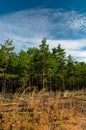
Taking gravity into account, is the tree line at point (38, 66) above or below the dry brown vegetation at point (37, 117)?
above

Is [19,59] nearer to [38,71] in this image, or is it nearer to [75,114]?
[38,71]

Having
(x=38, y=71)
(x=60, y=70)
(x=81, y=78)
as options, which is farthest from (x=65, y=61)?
(x=81, y=78)

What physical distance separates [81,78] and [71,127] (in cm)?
7921

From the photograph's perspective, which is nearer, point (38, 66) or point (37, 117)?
point (37, 117)

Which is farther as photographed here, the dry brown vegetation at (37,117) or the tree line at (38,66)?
the tree line at (38,66)

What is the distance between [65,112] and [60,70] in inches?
2580

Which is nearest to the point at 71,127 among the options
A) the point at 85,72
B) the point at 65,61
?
the point at 65,61

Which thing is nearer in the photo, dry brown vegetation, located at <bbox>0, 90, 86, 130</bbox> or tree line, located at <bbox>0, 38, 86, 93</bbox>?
dry brown vegetation, located at <bbox>0, 90, 86, 130</bbox>

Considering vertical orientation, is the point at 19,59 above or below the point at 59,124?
above

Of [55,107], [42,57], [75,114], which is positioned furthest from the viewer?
[42,57]

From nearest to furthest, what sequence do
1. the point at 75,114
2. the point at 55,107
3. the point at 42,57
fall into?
the point at 55,107
the point at 75,114
the point at 42,57

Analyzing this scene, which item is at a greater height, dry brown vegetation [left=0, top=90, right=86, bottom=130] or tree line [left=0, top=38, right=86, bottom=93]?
tree line [left=0, top=38, right=86, bottom=93]

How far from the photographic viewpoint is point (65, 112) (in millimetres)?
9266

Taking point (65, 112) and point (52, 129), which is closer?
point (52, 129)
